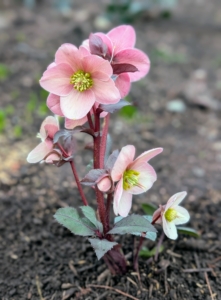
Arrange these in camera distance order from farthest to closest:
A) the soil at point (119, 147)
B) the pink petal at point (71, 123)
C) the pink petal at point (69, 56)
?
1. the soil at point (119, 147)
2. the pink petal at point (71, 123)
3. the pink petal at point (69, 56)

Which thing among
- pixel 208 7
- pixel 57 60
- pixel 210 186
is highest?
pixel 57 60

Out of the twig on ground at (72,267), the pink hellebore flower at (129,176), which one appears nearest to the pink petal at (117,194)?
the pink hellebore flower at (129,176)

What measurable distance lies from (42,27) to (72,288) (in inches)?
126

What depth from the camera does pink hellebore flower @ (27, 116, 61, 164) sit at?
1191 millimetres

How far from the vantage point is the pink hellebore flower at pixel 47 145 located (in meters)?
1.19

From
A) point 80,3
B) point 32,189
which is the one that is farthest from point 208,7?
point 32,189

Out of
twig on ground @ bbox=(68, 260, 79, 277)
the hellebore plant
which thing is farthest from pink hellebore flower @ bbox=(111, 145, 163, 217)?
twig on ground @ bbox=(68, 260, 79, 277)

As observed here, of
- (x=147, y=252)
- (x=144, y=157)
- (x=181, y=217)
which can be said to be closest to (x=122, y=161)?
(x=144, y=157)

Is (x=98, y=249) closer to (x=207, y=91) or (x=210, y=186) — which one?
(x=210, y=186)

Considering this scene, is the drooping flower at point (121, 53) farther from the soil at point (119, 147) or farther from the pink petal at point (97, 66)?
the soil at point (119, 147)

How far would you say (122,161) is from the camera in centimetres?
108

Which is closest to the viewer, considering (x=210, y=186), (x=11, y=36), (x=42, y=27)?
(x=210, y=186)

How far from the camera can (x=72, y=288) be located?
1.38m

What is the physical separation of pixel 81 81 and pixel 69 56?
0.07m
